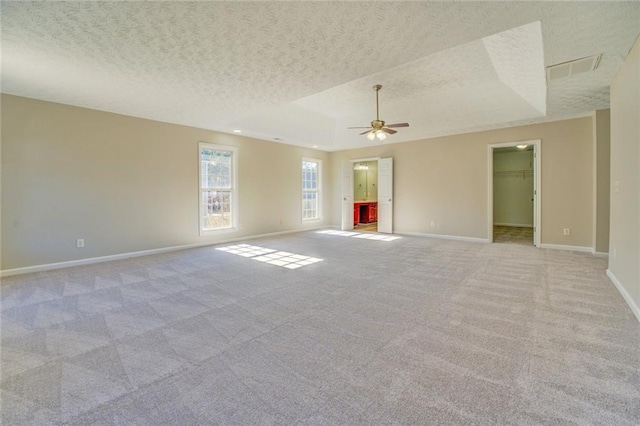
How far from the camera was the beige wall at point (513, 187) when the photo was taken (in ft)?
29.5

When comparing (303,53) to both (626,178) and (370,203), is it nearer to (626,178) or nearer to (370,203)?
(626,178)

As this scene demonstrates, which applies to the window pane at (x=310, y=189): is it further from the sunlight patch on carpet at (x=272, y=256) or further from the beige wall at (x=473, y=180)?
the sunlight patch on carpet at (x=272, y=256)

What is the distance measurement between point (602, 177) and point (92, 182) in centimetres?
870

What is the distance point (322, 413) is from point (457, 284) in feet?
8.68

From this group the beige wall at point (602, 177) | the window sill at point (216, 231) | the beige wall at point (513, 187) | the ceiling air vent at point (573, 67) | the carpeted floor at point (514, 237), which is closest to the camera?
the ceiling air vent at point (573, 67)

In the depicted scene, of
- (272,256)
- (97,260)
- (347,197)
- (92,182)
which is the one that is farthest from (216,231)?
(347,197)

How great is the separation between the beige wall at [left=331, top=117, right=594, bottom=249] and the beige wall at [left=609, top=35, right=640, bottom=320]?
2.16m

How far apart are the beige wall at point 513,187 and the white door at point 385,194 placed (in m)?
3.89

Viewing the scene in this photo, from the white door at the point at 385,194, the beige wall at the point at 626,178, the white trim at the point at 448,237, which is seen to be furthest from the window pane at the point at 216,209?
the beige wall at the point at 626,178

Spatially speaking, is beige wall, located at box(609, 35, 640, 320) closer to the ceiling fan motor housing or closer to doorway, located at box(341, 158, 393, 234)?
the ceiling fan motor housing

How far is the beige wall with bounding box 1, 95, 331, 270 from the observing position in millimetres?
4113

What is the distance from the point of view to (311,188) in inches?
349

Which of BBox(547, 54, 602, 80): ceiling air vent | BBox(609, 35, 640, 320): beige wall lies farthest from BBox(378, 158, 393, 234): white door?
BBox(609, 35, 640, 320): beige wall

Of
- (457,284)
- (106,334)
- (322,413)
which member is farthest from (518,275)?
(106,334)
